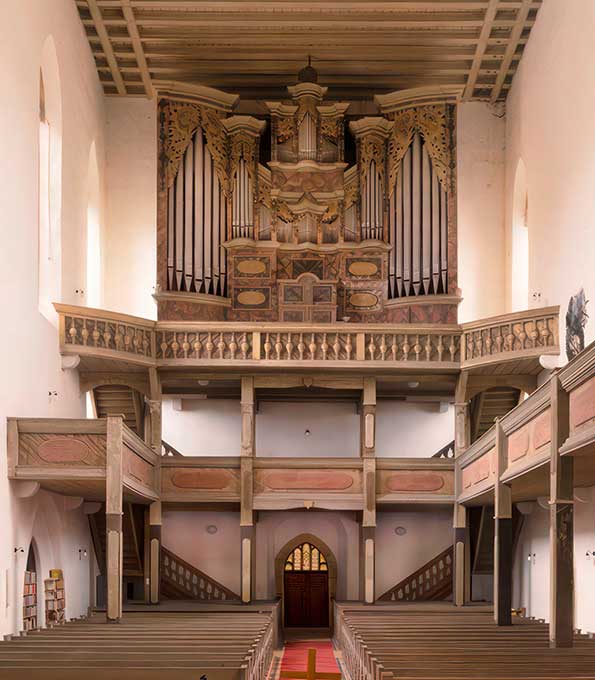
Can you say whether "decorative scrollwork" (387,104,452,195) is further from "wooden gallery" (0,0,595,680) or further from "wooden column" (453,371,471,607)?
"wooden column" (453,371,471,607)

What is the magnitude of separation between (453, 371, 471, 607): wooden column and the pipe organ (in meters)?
2.21

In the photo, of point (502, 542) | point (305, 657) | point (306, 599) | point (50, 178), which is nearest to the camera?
point (502, 542)

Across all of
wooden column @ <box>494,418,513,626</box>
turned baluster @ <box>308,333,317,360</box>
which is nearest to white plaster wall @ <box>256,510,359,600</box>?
turned baluster @ <box>308,333,317,360</box>

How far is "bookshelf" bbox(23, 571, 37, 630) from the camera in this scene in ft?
63.4

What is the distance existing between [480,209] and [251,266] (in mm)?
5570

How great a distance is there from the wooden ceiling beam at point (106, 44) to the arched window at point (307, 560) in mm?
11872

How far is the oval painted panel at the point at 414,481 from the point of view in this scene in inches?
997

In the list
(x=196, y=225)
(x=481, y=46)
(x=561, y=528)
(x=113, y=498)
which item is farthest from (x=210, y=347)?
(x=561, y=528)

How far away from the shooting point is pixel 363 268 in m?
26.6

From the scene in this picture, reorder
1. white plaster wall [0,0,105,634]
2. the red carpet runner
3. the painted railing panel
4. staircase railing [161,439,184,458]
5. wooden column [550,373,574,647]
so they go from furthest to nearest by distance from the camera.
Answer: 1. staircase railing [161,439,184,458]
2. the painted railing panel
3. the red carpet runner
4. white plaster wall [0,0,105,634]
5. wooden column [550,373,574,647]

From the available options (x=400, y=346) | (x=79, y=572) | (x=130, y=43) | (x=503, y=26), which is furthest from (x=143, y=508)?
(x=503, y=26)

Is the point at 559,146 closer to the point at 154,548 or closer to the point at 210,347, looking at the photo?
the point at 210,347

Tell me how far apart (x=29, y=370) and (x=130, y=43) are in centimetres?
961

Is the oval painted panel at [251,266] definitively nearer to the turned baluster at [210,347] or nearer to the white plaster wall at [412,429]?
the turned baluster at [210,347]
